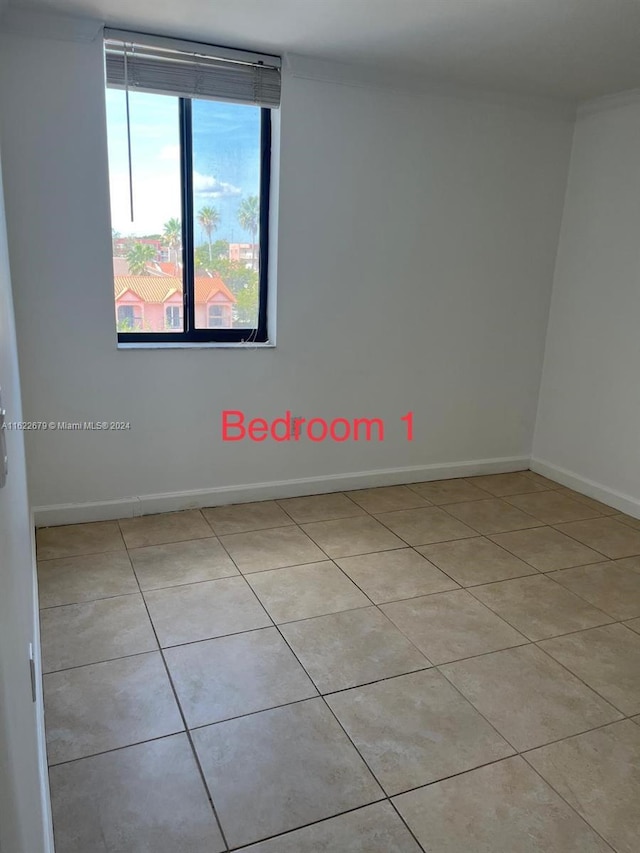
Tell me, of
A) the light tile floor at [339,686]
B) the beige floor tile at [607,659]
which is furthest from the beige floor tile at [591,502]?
the beige floor tile at [607,659]

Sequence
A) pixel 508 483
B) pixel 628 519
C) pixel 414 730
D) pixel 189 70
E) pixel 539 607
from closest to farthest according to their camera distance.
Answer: pixel 414 730, pixel 539 607, pixel 189 70, pixel 628 519, pixel 508 483

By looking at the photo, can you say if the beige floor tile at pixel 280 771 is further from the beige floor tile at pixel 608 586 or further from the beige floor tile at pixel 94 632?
the beige floor tile at pixel 608 586

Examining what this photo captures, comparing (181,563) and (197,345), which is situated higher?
(197,345)

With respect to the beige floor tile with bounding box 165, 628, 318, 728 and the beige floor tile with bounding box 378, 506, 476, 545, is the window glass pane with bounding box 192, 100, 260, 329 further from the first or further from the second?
the beige floor tile with bounding box 165, 628, 318, 728

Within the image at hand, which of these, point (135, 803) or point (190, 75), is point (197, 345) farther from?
point (135, 803)

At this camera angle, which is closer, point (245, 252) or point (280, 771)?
point (280, 771)

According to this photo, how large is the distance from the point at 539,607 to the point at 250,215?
7.65ft

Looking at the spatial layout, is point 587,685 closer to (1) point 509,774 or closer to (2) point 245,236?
(1) point 509,774

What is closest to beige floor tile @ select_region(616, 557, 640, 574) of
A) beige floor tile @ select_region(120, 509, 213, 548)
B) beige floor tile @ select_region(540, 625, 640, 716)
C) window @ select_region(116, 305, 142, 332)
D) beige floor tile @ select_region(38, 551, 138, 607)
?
beige floor tile @ select_region(540, 625, 640, 716)

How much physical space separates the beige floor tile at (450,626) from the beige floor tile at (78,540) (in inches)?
52.9

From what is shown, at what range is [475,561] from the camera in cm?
291

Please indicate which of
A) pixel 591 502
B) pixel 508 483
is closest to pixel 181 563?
pixel 508 483

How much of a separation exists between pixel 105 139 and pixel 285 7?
969 millimetres
